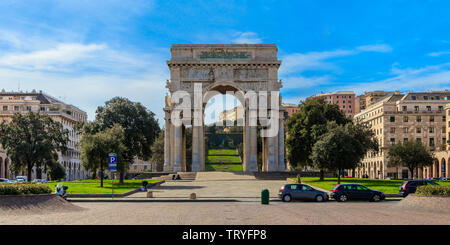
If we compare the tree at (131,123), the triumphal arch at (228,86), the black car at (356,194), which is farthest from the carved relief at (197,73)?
the black car at (356,194)

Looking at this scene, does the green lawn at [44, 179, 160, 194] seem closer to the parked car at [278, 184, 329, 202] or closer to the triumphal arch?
the parked car at [278, 184, 329, 202]

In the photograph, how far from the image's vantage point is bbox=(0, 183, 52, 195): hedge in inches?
1001

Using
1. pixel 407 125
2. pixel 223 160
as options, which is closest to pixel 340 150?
pixel 407 125

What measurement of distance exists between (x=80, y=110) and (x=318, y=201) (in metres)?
117

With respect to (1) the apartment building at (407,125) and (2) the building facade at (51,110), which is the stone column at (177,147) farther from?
(1) the apartment building at (407,125)

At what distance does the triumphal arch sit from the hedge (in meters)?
54.6

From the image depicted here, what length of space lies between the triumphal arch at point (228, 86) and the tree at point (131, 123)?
5.83 m

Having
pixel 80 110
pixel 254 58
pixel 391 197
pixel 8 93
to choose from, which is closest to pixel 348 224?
pixel 391 197

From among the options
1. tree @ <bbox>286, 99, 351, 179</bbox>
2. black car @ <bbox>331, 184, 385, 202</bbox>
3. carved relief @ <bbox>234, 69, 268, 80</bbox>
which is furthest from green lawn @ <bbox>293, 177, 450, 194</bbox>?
carved relief @ <bbox>234, 69, 268, 80</bbox>

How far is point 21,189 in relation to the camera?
26.0 m

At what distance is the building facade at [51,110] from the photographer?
118 m

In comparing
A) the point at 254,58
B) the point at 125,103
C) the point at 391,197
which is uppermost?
the point at 254,58
